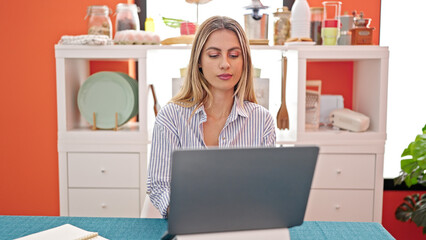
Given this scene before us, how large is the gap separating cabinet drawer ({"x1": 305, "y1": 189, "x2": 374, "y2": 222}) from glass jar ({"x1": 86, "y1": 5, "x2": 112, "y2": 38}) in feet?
4.94

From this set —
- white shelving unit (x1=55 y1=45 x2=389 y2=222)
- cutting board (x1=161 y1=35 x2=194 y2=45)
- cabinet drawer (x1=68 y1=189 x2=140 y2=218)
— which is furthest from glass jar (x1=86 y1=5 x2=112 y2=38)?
cabinet drawer (x1=68 y1=189 x2=140 y2=218)

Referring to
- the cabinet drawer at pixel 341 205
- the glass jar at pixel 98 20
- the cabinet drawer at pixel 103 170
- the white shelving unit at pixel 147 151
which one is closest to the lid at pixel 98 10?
the glass jar at pixel 98 20

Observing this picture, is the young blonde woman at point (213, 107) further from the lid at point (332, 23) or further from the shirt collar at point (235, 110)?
the lid at point (332, 23)

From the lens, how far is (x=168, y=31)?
2777 mm

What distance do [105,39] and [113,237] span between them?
1.46 m

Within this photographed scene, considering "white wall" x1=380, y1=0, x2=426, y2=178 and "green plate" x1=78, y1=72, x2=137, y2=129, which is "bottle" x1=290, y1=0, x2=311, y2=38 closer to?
"white wall" x1=380, y1=0, x2=426, y2=178

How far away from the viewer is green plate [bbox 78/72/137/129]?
2459mm


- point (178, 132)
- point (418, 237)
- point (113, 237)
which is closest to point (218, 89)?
point (178, 132)

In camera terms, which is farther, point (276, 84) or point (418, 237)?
point (418, 237)

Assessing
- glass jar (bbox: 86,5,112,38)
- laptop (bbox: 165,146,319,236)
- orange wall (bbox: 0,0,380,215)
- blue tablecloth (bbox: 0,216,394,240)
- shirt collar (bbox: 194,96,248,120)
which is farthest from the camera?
orange wall (bbox: 0,0,380,215)

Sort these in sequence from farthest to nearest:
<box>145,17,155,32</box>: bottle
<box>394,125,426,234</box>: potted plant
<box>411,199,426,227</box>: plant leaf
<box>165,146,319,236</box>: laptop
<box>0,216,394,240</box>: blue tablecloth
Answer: <box>145,17,155,32</box>: bottle < <box>411,199,426,227</box>: plant leaf < <box>394,125,426,234</box>: potted plant < <box>0,216,394,240</box>: blue tablecloth < <box>165,146,319,236</box>: laptop

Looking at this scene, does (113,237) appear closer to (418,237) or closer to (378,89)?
(378,89)

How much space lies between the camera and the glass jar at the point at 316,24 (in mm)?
2469

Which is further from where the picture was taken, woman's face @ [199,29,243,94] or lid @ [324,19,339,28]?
lid @ [324,19,339,28]
